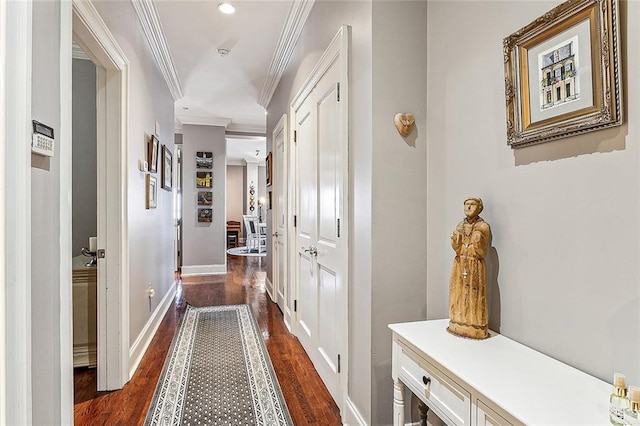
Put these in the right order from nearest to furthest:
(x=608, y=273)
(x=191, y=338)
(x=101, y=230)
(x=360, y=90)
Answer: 1. (x=608, y=273)
2. (x=360, y=90)
3. (x=101, y=230)
4. (x=191, y=338)

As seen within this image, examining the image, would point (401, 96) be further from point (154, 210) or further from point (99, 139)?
point (154, 210)

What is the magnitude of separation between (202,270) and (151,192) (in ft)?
11.5

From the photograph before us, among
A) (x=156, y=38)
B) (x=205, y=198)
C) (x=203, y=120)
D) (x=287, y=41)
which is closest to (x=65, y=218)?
(x=156, y=38)

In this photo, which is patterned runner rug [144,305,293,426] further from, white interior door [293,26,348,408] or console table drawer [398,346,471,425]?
console table drawer [398,346,471,425]

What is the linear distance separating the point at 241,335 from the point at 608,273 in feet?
9.43

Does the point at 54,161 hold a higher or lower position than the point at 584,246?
higher

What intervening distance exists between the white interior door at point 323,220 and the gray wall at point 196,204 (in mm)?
3744

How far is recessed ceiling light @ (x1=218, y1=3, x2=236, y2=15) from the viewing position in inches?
109

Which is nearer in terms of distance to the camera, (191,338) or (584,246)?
(584,246)

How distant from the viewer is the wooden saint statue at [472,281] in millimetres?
1273

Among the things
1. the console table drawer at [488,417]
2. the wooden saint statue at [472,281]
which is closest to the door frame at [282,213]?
the wooden saint statue at [472,281]

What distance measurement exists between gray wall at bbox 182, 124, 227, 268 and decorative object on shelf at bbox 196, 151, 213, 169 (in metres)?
0.06

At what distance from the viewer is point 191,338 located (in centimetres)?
317

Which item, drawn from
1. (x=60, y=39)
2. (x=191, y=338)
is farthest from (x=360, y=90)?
(x=191, y=338)
